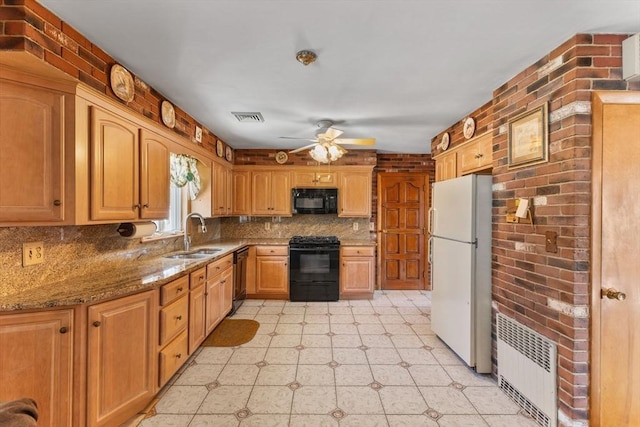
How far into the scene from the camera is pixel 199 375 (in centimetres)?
232

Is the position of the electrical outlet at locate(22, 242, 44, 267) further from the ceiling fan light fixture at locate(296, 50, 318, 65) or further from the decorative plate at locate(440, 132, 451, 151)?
the decorative plate at locate(440, 132, 451, 151)

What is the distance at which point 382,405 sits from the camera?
6.47 feet

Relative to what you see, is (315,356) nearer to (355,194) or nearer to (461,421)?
(461,421)

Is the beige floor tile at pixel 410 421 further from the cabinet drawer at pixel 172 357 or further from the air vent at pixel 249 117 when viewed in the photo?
the air vent at pixel 249 117

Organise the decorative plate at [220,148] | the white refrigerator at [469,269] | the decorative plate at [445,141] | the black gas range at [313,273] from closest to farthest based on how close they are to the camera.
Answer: the white refrigerator at [469,269] → the decorative plate at [445,141] → the decorative plate at [220,148] → the black gas range at [313,273]

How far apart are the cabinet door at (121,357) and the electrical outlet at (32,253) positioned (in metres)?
0.52

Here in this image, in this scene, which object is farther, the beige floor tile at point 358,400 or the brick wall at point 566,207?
the beige floor tile at point 358,400

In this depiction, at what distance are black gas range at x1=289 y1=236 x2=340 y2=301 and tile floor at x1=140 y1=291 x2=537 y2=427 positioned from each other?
2.90 feet

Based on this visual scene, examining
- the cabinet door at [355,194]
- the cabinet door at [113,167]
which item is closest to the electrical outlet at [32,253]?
Result: the cabinet door at [113,167]

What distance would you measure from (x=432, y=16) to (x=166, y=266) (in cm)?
261

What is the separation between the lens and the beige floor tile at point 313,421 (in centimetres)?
179

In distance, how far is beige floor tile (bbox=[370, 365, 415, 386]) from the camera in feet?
7.34

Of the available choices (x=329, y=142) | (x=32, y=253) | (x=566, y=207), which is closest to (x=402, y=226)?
(x=329, y=142)

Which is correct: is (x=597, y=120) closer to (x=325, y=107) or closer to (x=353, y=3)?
(x=353, y=3)
